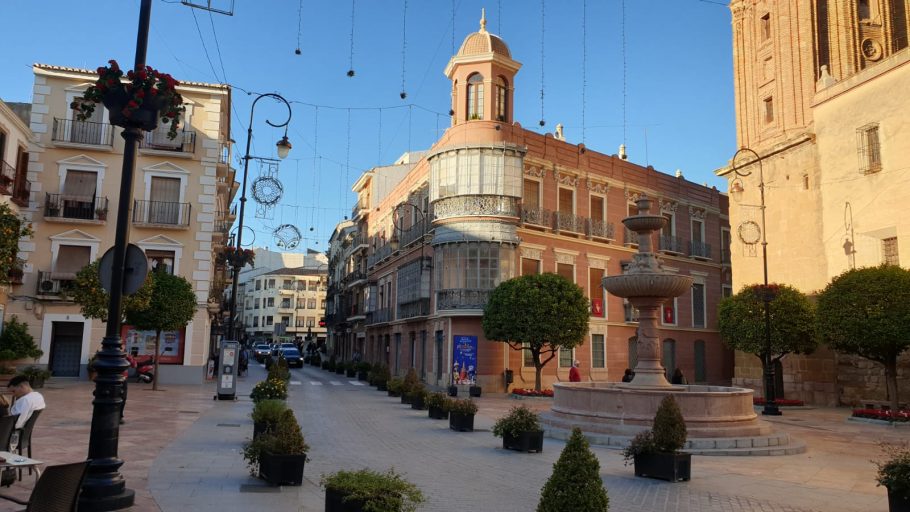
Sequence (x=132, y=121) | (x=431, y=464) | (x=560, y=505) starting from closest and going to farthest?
(x=560, y=505), (x=132, y=121), (x=431, y=464)

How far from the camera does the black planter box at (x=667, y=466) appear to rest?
927 centimetres

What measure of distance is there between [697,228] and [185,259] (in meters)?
29.0

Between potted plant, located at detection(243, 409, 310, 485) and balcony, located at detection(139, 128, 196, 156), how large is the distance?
894 inches

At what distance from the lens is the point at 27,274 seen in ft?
85.7

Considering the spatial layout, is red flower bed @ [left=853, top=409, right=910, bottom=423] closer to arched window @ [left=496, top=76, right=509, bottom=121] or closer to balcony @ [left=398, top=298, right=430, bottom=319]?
balcony @ [left=398, top=298, right=430, bottom=319]

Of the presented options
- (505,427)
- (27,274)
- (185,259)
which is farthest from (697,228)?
(27,274)

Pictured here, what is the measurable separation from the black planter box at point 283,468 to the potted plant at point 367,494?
230 centimetres

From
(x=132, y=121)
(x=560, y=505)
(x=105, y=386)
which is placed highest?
(x=132, y=121)

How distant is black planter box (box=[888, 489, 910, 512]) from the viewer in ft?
22.3

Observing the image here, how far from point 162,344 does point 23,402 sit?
2015 cm

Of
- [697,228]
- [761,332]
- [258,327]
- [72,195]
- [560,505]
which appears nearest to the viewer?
[560,505]

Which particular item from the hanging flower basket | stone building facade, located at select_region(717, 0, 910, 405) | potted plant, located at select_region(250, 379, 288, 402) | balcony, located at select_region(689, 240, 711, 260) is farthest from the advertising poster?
balcony, located at select_region(689, 240, 711, 260)

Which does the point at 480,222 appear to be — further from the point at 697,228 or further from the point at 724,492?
the point at 724,492

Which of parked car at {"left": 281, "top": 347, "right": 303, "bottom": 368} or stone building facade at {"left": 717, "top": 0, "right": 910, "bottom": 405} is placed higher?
stone building facade at {"left": 717, "top": 0, "right": 910, "bottom": 405}
